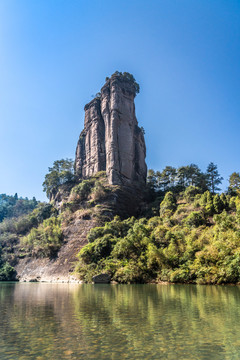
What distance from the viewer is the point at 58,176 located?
82812 mm

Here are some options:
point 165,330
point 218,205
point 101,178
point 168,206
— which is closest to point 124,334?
point 165,330

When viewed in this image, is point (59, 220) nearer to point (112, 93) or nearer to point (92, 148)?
point (92, 148)

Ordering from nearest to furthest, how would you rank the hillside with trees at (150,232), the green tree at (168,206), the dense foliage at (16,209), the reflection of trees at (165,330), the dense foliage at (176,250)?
the reflection of trees at (165,330) → the dense foliage at (176,250) → the hillside with trees at (150,232) → the green tree at (168,206) → the dense foliage at (16,209)

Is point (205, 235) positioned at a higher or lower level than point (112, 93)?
lower

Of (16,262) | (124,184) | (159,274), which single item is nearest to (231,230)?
(159,274)

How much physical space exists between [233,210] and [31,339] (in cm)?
4289

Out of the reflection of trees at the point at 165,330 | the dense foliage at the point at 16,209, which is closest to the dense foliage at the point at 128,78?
the dense foliage at the point at 16,209

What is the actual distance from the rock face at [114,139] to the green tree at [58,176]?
358 centimetres

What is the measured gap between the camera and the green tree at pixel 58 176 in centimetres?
8175

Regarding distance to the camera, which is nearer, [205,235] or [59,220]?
[205,235]

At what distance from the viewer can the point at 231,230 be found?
2991 centimetres

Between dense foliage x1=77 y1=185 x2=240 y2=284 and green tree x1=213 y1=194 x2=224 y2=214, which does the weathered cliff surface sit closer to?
dense foliage x1=77 y1=185 x2=240 y2=284

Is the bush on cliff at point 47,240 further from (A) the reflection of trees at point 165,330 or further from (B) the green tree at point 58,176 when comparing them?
(A) the reflection of trees at point 165,330

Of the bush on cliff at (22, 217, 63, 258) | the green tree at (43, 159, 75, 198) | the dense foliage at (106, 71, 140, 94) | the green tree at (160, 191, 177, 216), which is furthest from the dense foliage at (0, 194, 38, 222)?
the green tree at (160, 191, 177, 216)
